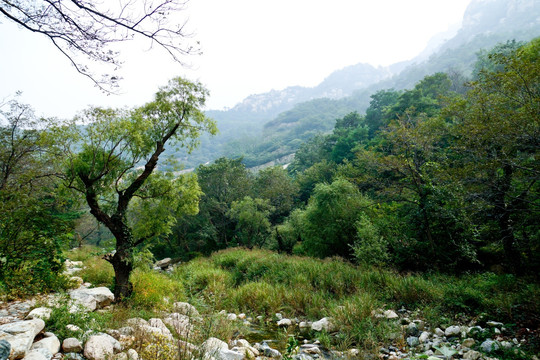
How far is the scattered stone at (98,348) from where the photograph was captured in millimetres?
3492

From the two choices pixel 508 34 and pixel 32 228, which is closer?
pixel 32 228

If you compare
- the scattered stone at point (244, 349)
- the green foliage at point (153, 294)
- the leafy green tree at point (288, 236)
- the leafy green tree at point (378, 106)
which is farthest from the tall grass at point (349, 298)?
the leafy green tree at point (378, 106)

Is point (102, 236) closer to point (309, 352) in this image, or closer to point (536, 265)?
point (309, 352)

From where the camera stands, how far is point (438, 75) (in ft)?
121

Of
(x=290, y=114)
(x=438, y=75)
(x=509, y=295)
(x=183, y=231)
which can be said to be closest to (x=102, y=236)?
(x=183, y=231)

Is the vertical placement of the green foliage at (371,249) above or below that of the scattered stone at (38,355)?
below

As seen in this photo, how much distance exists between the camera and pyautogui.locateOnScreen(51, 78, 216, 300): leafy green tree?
6707 mm

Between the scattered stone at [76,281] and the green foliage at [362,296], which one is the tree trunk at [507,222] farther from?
the scattered stone at [76,281]

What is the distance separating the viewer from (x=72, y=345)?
362cm

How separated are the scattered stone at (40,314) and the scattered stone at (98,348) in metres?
1.04

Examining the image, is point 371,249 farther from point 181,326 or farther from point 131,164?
point 131,164

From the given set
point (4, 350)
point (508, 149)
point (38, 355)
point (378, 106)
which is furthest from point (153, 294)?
point (378, 106)

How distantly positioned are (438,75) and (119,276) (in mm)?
44997

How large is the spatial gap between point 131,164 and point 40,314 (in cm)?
415
